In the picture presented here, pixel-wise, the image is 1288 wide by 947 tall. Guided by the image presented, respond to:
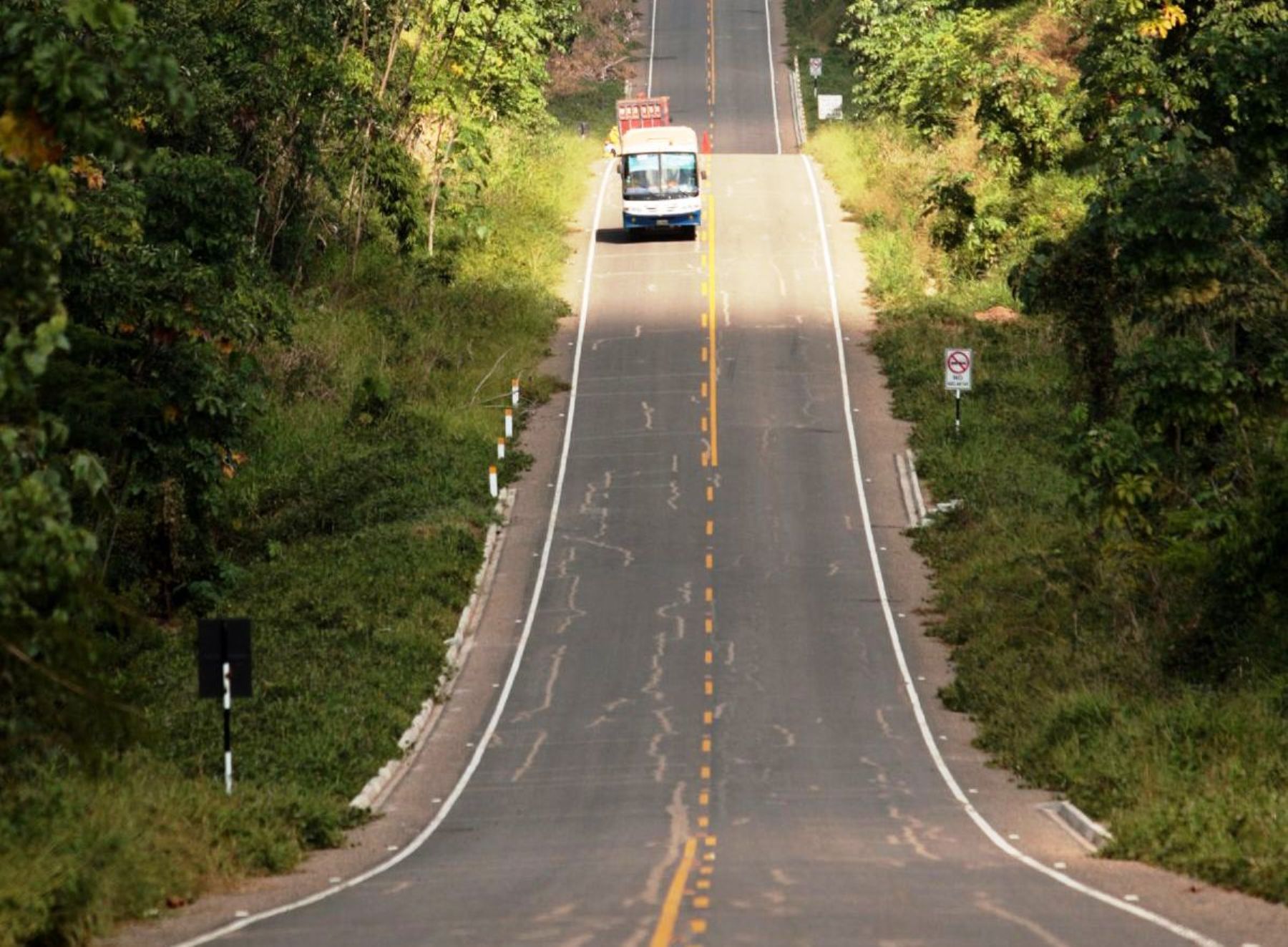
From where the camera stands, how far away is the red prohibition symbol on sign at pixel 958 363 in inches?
1802

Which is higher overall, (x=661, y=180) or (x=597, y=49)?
(x=597, y=49)

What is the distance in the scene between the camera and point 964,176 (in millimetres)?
61688

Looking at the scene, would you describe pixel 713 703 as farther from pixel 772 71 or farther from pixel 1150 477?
pixel 772 71

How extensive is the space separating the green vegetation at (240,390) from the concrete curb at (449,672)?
0.29 meters

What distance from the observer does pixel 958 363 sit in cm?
4588

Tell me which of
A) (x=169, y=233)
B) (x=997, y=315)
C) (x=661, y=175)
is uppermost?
(x=661, y=175)

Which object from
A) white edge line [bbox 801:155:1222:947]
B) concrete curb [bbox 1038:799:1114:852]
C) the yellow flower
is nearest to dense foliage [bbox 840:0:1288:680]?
white edge line [bbox 801:155:1222:947]

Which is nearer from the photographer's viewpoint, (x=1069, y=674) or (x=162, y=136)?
(x=1069, y=674)

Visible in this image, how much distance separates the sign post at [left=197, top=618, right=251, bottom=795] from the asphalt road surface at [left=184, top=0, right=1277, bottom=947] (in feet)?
10.0

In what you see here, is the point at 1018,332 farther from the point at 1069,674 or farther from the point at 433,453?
the point at 1069,674

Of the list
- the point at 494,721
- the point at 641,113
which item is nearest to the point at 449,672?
the point at 494,721

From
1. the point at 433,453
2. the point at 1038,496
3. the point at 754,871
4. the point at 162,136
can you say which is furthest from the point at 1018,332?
the point at 754,871

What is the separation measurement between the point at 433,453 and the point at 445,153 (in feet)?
66.3

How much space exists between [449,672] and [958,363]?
16.5 meters
